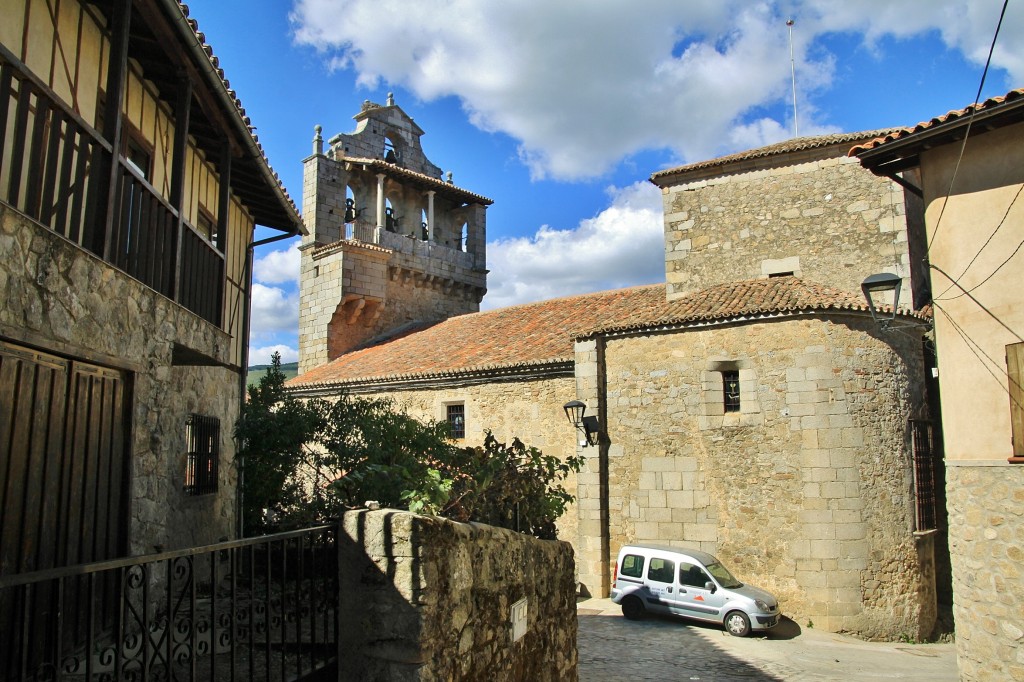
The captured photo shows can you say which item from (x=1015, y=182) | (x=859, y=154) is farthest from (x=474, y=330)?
(x=1015, y=182)

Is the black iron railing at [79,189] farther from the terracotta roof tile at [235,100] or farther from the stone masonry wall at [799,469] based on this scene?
the stone masonry wall at [799,469]

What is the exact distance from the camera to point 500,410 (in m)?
16.8

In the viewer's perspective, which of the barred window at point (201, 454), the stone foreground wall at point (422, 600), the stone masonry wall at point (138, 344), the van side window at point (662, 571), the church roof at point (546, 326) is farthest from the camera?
the church roof at point (546, 326)

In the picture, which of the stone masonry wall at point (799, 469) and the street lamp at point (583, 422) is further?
the street lamp at point (583, 422)

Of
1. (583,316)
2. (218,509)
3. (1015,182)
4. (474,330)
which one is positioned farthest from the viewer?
(474,330)

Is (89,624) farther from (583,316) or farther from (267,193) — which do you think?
(583,316)

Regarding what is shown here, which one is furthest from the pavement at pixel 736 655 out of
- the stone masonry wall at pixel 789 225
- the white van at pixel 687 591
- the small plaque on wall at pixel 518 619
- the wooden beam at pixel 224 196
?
the wooden beam at pixel 224 196

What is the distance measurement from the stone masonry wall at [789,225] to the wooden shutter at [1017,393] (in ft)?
19.5

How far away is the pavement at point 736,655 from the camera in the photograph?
9.65 metres

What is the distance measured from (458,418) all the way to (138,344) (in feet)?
39.4

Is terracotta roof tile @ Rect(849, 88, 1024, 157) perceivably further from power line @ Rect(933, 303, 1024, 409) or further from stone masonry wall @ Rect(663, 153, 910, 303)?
stone masonry wall @ Rect(663, 153, 910, 303)

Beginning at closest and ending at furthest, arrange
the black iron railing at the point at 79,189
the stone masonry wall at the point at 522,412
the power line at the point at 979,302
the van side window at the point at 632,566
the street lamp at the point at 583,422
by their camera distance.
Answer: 1. the black iron railing at the point at 79,189
2. the power line at the point at 979,302
3. the van side window at the point at 632,566
4. the street lamp at the point at 583,422
5. the stone masonry wall at the point at 522,412

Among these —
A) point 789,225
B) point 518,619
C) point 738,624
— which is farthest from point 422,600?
point 789,225

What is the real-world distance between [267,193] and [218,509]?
420cm
